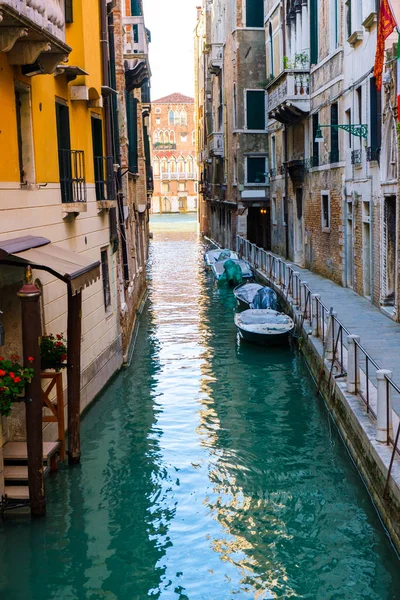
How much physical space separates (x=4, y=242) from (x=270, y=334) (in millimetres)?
9556

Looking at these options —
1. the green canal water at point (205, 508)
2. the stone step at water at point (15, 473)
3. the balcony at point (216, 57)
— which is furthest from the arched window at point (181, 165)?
the stone step at water at point (15, 473)

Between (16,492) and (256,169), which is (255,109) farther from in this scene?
(16,492)

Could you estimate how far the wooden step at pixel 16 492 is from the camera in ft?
25.9

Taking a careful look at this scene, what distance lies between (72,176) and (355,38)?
28.5 ft

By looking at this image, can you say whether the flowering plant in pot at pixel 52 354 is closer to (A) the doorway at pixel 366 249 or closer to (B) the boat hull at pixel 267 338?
(B) the boat hull at pixel 267 338

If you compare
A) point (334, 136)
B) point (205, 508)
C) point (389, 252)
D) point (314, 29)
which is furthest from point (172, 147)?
point (205, 508)

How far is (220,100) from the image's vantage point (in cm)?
4147

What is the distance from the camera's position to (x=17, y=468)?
8.20 metres

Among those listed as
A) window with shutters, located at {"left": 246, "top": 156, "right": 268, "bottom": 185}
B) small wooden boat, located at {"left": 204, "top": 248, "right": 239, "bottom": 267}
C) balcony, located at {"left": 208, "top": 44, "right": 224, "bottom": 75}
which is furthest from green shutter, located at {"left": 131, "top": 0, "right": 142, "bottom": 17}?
balcony, located at {"left": 208, "top": 44, "right": 224, "bottom": 75}

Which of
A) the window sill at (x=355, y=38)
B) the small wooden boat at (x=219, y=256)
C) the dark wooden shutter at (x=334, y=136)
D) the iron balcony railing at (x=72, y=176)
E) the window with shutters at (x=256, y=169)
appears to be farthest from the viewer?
the window with shutters at (x=256, y=169)

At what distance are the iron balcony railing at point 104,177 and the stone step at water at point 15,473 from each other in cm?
616

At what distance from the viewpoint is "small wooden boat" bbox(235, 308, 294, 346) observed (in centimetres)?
1652

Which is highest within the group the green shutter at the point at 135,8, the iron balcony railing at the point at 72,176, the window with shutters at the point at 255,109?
the green shutter at the point at 135,8

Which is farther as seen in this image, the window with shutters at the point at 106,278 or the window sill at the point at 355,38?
the window sill at the point at 355,38
